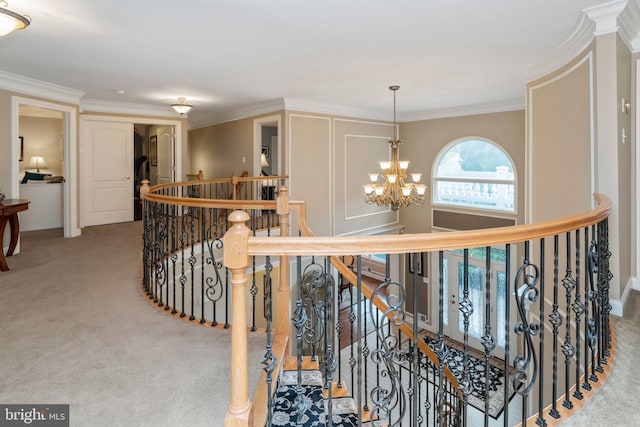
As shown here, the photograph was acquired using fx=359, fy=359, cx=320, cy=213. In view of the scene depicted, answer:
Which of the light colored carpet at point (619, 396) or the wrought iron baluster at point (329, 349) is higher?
the wrought iron baluster at point (329, 349)

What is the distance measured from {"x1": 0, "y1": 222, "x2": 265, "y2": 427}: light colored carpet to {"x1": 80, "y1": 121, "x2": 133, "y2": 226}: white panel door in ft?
9.80

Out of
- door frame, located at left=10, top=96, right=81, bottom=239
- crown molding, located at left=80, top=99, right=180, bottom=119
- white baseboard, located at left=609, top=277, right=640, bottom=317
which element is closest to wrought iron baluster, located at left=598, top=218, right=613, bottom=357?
white baseboard, located at left=609, top=277, right=640, bottom=317

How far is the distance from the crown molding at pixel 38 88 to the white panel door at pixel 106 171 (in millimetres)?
939

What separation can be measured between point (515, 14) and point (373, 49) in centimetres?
127

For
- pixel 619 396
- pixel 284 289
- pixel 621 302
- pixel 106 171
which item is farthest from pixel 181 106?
pixel 619 396

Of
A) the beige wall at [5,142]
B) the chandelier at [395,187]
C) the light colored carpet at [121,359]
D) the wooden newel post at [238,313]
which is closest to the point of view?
the wooden newel post at [238,313]

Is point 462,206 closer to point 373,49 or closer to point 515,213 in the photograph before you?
point 515,213

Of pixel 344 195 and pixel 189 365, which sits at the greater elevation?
pixel 344 195

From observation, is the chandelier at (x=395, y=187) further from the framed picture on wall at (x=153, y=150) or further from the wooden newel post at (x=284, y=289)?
the framed picture on wall at (x=153, y=150)

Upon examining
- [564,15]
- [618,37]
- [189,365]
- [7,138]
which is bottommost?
[189,365]

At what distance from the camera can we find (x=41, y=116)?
24.0 feet

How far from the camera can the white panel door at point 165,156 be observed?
24.6 feet

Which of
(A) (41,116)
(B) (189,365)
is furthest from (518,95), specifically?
(A) (41,116)

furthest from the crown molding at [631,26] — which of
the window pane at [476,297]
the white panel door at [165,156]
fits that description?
the white panel door at [165,156]
